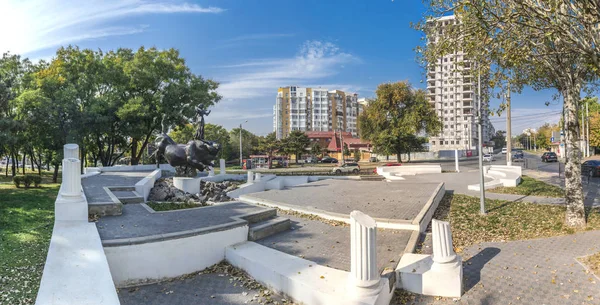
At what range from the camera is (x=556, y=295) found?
4844 millimetres

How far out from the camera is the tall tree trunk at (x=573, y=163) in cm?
873

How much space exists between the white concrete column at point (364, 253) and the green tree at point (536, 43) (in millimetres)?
5175

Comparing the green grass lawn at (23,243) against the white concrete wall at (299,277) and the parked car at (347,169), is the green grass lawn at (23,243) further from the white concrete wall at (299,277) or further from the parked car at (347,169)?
the parked car at (347,169)

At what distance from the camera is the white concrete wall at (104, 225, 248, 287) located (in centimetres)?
564

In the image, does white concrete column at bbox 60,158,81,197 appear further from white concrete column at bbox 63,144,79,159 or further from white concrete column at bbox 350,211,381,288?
white concrete column at bbox 350,211,381,288

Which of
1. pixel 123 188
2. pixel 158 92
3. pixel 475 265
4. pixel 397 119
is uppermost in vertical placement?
pixel 158 92

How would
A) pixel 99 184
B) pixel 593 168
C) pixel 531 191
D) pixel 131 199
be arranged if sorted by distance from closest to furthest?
1. pixel 131 199
2. pixel 99 184
3. pixel 531 191
4. pixel 593 168

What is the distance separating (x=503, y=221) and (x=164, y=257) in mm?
9223

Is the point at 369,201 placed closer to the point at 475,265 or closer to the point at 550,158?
the point at 475,265

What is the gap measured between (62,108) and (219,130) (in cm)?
3705

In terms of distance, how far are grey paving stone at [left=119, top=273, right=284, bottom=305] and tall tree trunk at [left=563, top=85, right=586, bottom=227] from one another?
8.57 metres

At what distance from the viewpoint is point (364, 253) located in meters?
4.15

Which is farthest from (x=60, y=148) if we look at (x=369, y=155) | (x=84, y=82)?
(x=369, y=155)

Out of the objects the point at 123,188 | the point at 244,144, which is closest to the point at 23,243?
the point at 123,188
